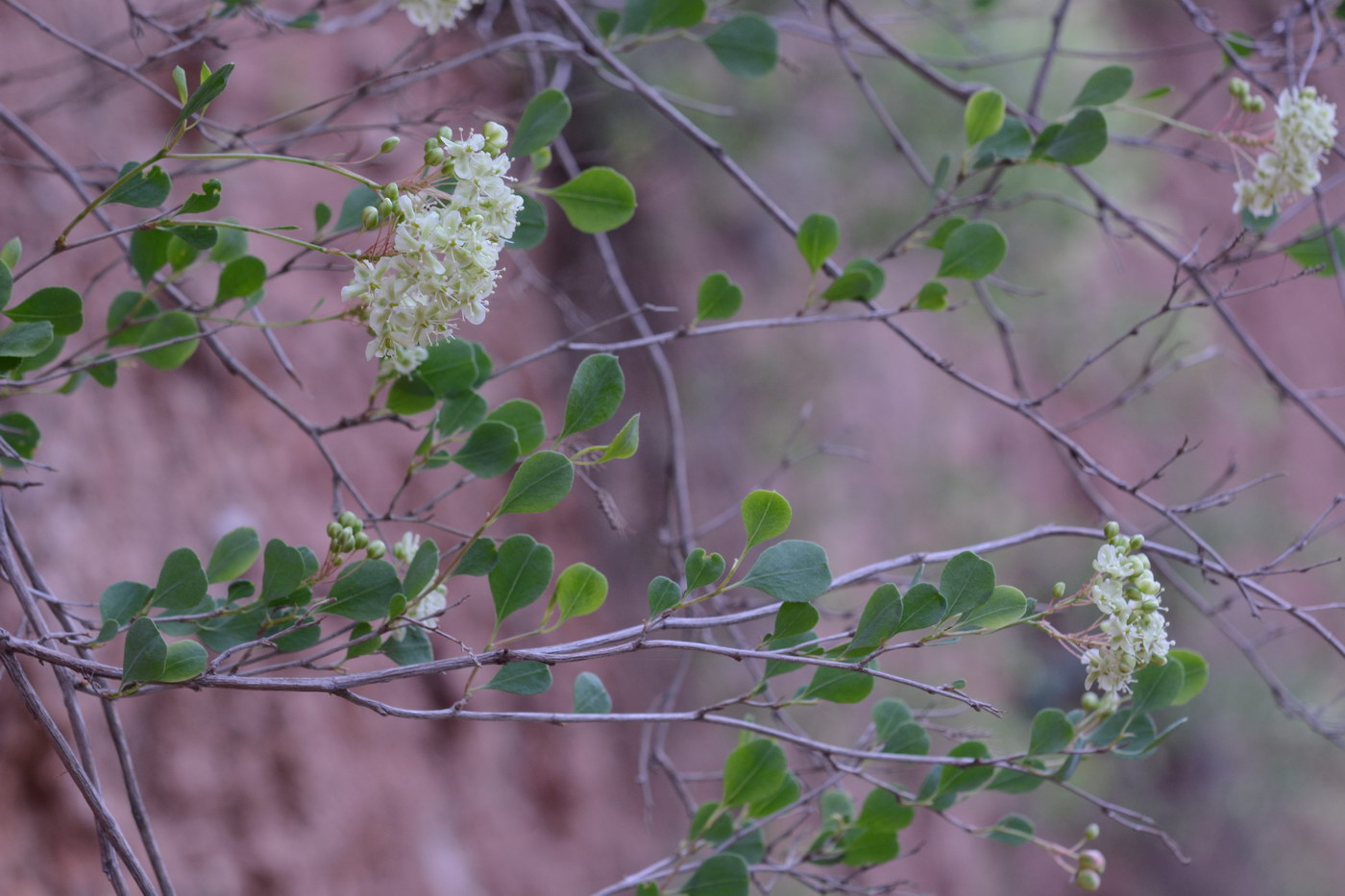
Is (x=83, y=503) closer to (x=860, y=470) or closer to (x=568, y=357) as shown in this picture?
(x=568, y=357)

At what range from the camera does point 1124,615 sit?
637 mm

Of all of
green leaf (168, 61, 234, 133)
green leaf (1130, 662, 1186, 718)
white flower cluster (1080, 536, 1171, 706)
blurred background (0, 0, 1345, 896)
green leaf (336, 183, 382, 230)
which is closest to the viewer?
green leaf (168, 61, 234, 133)

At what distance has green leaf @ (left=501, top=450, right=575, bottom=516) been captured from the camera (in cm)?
65

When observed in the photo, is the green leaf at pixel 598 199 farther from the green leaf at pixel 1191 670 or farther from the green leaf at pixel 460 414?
the green leaf at pixel 1191 670

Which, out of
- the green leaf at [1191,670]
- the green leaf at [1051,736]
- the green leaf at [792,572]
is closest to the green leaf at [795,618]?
the green leaf at [792,572]

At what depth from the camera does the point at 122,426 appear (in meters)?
1.82

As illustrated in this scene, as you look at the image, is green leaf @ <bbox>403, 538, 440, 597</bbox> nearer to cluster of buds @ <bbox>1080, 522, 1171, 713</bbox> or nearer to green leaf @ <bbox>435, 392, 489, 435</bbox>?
green leaf @ <bbox>435, 392, 489, 435</bbox>

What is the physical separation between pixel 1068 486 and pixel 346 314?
4.83 meters

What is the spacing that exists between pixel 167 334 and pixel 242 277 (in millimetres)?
96

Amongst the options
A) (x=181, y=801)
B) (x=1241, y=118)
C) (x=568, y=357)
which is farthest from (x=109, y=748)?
(x=1241, y=118)

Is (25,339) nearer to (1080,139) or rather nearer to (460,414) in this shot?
(460,414)

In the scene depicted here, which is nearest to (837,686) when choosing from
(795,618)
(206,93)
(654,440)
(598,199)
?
(795,618)

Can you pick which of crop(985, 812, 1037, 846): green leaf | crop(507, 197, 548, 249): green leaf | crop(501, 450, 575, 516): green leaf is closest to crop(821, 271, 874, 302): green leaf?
crop(507, 197, 548, 249): green leaf

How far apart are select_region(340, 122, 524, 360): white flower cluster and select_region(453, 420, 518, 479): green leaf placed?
0.16 metres
